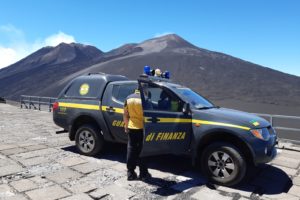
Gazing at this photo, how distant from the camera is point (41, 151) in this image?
24.9 feet

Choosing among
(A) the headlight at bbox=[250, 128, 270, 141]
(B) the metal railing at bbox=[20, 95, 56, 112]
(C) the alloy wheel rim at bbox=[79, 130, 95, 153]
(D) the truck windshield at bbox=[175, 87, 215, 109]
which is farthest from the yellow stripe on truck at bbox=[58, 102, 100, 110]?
(B) the metal railing at bbox=[20, 95, 56, 112]

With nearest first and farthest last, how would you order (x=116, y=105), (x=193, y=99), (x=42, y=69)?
(x=193, y=99)
(x=116, y=105)
(x=42, y=69)

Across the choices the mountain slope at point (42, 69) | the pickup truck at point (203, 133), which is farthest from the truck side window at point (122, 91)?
the mountain slope at point (42, 69)

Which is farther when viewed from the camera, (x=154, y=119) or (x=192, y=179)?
(x=192, y=179)

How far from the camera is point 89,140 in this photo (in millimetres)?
7086

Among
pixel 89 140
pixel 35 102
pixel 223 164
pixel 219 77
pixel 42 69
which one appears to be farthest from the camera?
pixel 42 69

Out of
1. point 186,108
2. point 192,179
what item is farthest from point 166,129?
point 192,179

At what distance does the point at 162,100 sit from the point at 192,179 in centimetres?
157

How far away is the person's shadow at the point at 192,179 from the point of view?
17.1 feet

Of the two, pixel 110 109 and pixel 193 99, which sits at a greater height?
pixel 193 99

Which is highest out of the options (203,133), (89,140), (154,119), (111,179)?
(154,119)

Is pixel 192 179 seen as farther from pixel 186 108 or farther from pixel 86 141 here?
pixel 86 141

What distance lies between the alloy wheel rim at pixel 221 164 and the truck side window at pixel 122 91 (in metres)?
2.42

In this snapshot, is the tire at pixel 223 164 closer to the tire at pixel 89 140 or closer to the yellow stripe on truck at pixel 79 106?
the tire at pixel 89 140
